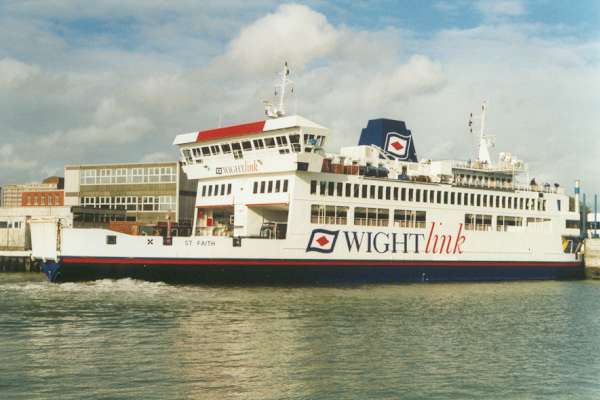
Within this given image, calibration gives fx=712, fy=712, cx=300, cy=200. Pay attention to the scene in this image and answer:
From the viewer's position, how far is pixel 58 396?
44.7 feet

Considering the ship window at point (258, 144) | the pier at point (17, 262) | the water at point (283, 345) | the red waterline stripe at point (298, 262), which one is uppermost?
the ship window at point (258, 144)

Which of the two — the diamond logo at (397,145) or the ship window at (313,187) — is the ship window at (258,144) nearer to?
the ship window at (313,187)

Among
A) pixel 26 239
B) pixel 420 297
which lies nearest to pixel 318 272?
pixel 420 297

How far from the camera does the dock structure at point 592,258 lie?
46.8m

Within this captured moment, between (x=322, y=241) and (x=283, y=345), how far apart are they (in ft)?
54.7

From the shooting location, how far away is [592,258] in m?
47.1

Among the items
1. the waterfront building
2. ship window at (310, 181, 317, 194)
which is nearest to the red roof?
ship window at (310, 181, 317, 194)

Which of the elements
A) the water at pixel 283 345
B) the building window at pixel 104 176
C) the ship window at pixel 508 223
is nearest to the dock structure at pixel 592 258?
the ship window at pixel 508 223

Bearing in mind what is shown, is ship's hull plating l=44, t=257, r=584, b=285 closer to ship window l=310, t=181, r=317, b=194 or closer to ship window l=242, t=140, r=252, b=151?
ship window l=310, t=181, r=317, b=194

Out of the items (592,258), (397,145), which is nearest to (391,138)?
(397,145)

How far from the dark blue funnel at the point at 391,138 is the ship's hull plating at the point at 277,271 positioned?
7275 millimetres

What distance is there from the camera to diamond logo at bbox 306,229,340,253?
3488 centimetres

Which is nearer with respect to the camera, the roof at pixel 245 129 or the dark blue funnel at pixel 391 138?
the roof at pixel 245 129

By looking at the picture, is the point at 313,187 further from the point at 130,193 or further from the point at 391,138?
the point at 130,193
